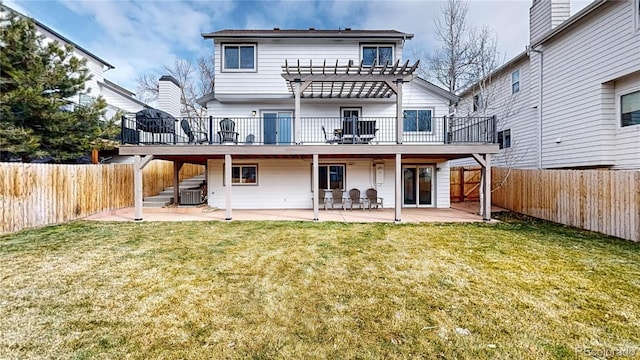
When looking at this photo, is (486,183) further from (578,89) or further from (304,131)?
(304,131)

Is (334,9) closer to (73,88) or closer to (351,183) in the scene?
(351,183)

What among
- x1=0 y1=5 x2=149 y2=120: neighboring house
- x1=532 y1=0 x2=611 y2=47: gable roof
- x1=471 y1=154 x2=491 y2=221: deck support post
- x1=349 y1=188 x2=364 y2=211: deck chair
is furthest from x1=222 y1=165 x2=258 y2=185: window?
x1=532 y1=0 x2=611 y2=47: gable roof

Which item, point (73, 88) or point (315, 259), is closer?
point (315, 259)

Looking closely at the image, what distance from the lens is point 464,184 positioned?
1549 cm

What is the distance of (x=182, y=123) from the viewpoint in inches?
402

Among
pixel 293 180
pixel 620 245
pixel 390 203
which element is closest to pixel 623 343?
pixel 620 245

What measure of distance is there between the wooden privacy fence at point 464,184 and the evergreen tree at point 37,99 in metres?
17.2

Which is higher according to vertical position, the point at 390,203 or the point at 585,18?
the point at 585,18

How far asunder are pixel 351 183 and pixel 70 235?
978cm

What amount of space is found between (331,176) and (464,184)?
7979 millimetres

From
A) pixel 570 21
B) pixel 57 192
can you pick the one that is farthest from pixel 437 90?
pixel 57 192

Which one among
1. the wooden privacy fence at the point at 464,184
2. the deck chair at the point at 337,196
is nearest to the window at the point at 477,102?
the wooden privacy fence at the point at 464,184

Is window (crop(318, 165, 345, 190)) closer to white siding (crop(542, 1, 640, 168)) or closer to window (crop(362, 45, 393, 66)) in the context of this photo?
window (crop(362, 45, 393, 66))

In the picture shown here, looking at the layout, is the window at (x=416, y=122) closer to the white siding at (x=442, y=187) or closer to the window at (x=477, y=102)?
the white siding at (x=442, y=187)
